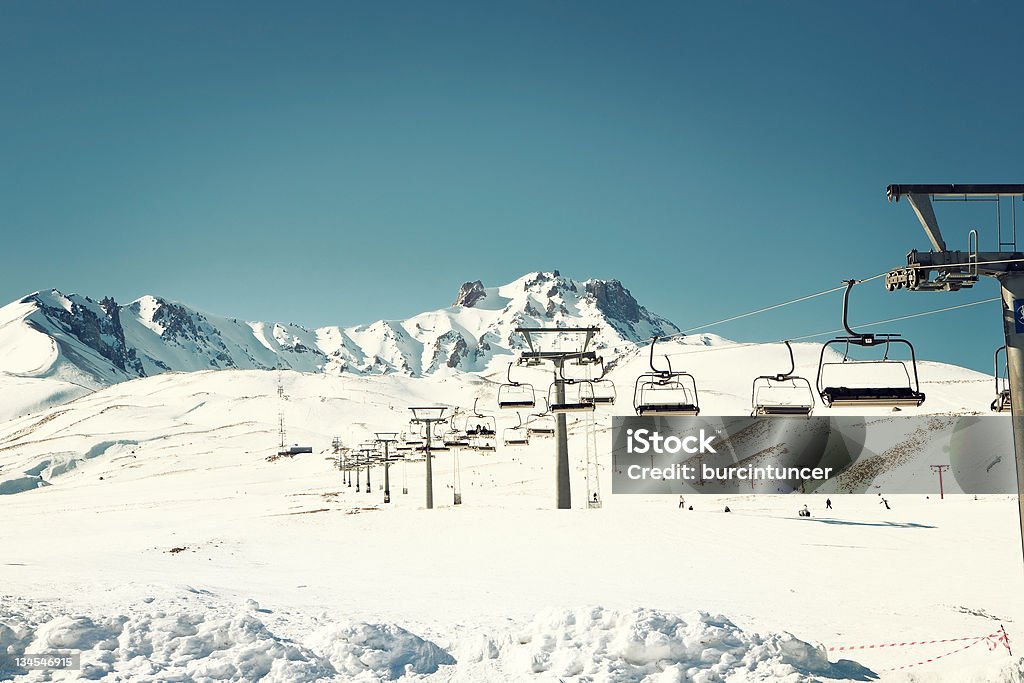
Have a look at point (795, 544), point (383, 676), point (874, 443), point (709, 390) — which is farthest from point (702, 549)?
point (709, 390)

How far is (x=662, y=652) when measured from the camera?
13508mm

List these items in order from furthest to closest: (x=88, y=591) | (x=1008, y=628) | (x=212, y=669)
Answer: (x=1008, y=628), (x=88, y=591), (x=212, y=669)

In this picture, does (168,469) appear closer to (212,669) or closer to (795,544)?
(795,544)

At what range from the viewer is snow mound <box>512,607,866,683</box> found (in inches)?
516

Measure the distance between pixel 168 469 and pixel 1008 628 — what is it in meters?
119

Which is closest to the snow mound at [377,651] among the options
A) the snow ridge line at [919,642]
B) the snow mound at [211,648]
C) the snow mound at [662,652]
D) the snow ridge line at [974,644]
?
the snow mound at [211,648]

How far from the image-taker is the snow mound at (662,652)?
13.1 metres

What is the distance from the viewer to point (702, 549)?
2831 cm

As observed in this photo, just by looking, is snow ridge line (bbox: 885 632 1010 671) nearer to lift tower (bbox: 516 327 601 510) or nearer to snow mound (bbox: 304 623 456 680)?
snow mound (bbox: 304 623 456 680)

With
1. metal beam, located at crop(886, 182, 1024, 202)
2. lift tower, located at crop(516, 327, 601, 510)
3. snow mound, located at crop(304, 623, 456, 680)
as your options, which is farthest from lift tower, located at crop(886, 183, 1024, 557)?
lift tower, located at crop(516, 327, 601, 510)
